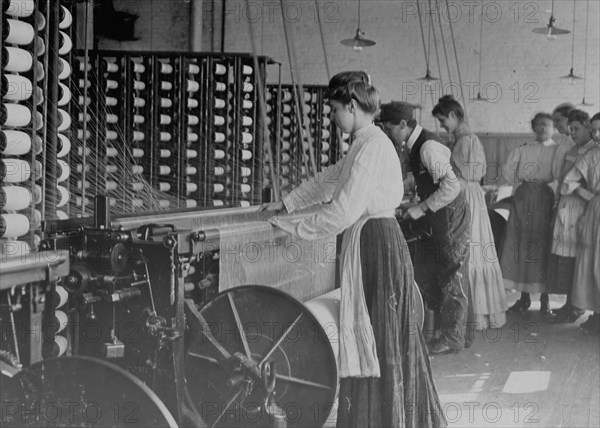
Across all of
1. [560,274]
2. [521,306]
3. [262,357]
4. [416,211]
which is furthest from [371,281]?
[521,306]

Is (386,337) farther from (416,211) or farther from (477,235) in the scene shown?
(477,235)

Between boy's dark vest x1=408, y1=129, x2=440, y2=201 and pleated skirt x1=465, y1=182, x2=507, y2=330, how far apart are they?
2.62 ft

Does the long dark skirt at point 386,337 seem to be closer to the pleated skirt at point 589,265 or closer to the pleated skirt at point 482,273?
the pleated skirt at point 482,273

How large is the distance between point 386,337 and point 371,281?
0.65 feet

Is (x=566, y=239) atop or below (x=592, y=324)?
atop

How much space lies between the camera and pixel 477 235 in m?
5.16

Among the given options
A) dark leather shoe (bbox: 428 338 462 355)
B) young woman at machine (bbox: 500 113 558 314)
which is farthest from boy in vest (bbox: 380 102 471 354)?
young woman at machine (bbox: 500 113 558 314)

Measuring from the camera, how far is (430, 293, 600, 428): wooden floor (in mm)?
3463

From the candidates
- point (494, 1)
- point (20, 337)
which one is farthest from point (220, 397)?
point (494, 1)

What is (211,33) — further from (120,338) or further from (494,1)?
(120,338)

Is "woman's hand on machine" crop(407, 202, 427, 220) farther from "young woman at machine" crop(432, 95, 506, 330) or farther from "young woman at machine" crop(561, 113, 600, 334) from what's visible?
"young woman at machine" crop(561, 113, 600, 334)

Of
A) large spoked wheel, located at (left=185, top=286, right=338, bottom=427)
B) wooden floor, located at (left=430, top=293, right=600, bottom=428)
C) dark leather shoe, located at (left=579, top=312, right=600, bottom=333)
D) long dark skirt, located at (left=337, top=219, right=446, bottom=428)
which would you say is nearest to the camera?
large spoked wheel, located at (left=185, top=286, right=338, bottom=427)

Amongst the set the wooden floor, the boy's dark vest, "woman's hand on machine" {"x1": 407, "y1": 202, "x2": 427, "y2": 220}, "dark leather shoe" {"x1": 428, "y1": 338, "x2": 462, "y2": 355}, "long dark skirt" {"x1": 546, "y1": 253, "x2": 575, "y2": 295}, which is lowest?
the wooden floor

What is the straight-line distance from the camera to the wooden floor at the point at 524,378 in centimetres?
346
